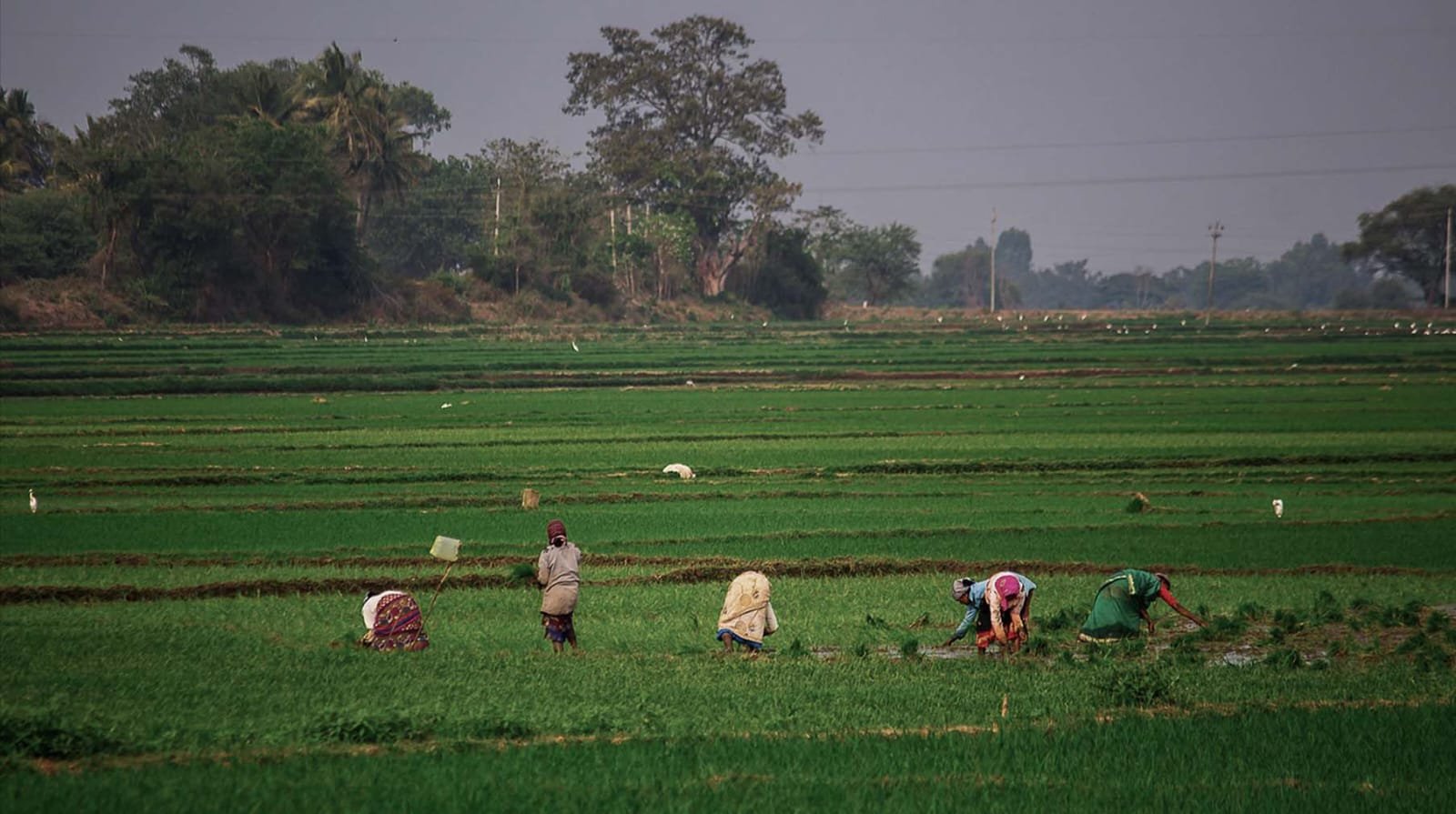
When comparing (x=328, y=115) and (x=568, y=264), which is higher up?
(x=328, y=115)

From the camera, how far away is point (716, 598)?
1722 centimetres

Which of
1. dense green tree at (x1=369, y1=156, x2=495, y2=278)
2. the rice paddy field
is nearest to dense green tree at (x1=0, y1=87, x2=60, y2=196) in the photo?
dense green tree at (x1=369, y1=156, x2=495, y2=278)

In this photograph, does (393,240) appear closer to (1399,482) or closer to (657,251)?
(657,251)

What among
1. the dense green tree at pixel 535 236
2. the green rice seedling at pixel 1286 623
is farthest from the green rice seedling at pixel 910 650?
the dense green tree at pixel 535 236

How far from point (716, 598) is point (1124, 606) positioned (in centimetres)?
504

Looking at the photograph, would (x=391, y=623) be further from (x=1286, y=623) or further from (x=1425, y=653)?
(x=1425, y=653)

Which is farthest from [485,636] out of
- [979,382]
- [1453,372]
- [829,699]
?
[1453,372]

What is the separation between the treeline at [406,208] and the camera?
2891 inches

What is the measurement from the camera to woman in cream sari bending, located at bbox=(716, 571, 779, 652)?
44.4ft

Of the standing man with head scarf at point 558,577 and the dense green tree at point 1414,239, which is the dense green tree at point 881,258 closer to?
the dense green tree at point 1414,239

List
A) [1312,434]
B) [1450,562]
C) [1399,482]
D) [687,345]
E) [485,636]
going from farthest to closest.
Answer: [687,345] → [1312,434] → [1399,482] → [1450,562] → [485,636]

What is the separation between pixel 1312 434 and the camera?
35.0m

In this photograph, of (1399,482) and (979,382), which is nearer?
(1399,482)

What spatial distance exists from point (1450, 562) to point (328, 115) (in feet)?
259
